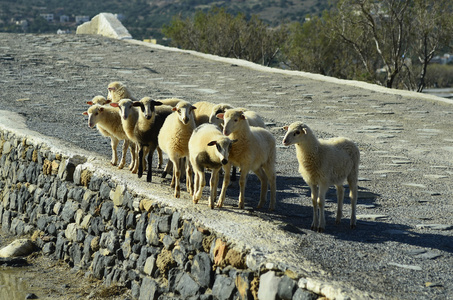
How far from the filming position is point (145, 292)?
23.3ft

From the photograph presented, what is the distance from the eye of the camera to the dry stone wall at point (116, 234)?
19.0 ft

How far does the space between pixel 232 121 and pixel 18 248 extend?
4.36 meters

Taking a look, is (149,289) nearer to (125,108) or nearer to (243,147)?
(243,147)

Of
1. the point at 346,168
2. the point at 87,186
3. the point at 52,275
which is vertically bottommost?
the point at 52,275

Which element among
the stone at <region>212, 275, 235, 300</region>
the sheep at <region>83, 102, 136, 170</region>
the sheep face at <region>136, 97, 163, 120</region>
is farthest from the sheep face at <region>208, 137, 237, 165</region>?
the sheep at <region>83, 102, 136, 170</region>

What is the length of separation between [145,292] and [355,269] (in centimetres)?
266

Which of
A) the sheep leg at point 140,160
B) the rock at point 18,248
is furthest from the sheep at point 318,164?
the rock at point 18,248

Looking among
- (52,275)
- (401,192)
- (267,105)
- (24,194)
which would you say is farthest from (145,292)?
(267,105)

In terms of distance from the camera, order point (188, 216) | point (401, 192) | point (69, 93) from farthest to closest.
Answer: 1. point (69, 93)
2. point (401, 192)
3. point (188, 216)

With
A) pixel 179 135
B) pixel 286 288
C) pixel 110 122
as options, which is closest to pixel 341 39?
pixel 110 122

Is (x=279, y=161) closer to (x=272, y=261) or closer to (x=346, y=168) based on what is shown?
(x=346, y=168)

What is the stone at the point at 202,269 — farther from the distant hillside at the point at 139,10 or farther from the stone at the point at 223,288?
the distant hillside at the point at 139,10

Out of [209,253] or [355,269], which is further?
[209,253]

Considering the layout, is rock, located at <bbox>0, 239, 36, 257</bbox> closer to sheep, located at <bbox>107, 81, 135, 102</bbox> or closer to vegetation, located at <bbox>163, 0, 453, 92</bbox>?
sheep, located at <bbox>107, 81, 135, 102</bbox>
